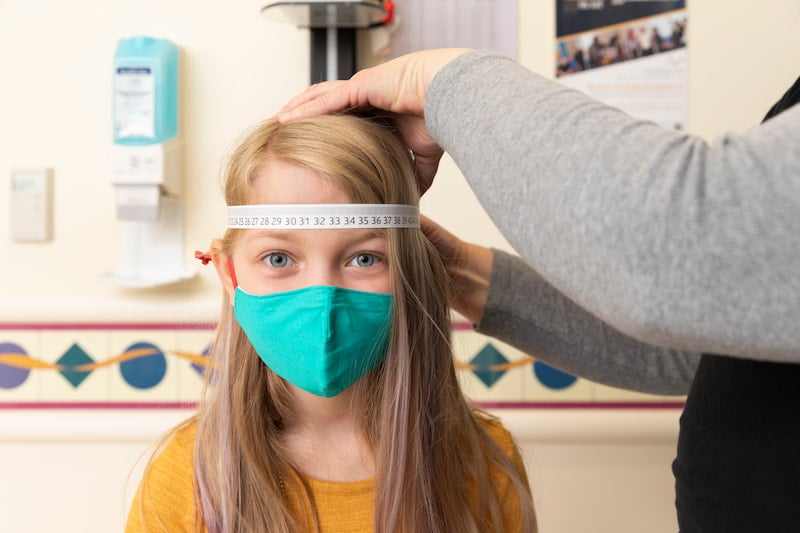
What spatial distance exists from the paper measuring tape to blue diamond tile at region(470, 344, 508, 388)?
76 centimetres

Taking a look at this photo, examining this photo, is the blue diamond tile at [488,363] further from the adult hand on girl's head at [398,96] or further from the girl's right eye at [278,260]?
the girl's right eye at [278,260]

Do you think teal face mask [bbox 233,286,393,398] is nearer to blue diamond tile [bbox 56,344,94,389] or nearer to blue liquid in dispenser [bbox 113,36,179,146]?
blue liquid in dispenser [bbox 113,36,179,146]

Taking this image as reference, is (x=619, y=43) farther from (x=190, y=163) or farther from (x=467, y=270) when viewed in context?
(x=190, y=163)

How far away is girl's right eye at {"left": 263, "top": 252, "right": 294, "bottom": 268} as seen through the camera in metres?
0.93

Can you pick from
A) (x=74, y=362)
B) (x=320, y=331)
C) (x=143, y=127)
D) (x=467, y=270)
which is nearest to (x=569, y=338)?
(x=467, y=270)

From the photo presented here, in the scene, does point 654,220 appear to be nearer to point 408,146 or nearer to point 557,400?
point 408,146

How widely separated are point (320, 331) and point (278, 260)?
11 cm

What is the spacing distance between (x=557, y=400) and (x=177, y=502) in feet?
2.92

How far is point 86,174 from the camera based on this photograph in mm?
1650

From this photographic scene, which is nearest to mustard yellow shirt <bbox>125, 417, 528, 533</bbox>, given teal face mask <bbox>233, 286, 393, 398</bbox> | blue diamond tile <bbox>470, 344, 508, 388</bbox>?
teal face mask <bbox>233, 286, 393, 398</bbox>

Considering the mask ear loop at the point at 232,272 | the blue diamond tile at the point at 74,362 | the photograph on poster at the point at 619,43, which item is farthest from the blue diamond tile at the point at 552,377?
the blue diamond tile at the point at 74,362

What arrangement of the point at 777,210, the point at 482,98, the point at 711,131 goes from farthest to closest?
the point at 711,131, the point at 482,98, the point at 777,210

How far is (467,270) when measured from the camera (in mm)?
1138

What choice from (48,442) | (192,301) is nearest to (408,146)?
(192,301)
